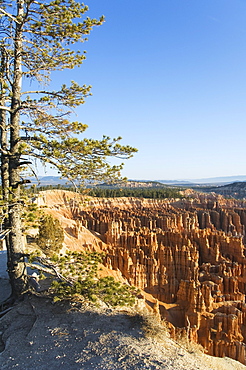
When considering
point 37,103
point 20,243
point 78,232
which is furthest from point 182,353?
point 78,232

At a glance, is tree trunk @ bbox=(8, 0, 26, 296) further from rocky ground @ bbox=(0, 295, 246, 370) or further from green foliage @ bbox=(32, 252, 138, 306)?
rocky ground @ bbox=(0, 295, 246, 370)

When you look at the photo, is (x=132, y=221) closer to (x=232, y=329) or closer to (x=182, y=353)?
(x=232, y=329)

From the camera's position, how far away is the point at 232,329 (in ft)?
55.4

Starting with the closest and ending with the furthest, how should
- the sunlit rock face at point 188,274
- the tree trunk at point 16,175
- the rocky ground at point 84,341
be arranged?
the rocky ground at point 84,341 → the tree trunk at point 16,175 → the sunlit rock face at point 188,274

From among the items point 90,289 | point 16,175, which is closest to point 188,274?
point 90,289

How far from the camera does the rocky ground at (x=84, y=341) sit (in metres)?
5.02

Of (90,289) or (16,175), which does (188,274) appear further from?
(16,175)

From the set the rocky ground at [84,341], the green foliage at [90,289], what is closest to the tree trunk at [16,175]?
the green foliage at [90,289]

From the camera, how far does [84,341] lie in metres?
5.65

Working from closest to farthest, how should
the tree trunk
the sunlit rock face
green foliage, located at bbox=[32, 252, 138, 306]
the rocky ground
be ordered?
the rocky ground
green foliage, located at bbox=[32, 252, 138, 306]
the tree trunk
the sunlit rock face

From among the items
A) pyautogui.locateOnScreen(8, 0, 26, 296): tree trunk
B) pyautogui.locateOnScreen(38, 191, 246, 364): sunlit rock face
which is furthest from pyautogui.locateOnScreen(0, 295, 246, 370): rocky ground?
pyautogui.locateOnScreen(38, 191, 246, 364): sunlit rock face

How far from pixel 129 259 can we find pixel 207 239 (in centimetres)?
1392

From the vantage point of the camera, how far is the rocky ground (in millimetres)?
5023

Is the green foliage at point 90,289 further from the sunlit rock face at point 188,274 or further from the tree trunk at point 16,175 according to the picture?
the sunlit rock face at point 188,274
